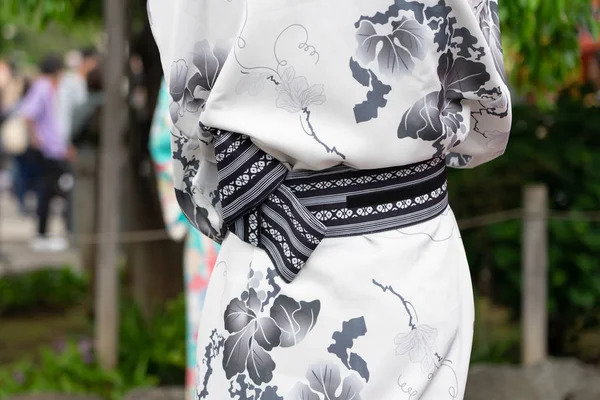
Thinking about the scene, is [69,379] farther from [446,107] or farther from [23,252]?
[23,252]

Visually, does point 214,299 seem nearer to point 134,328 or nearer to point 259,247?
point 259,247

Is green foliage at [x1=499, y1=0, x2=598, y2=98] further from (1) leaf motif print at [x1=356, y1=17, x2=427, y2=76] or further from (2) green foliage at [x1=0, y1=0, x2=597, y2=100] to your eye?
(1) leaf motif print at [x1=356, y1=17, x2=427, y2=76]

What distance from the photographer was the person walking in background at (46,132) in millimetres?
9258

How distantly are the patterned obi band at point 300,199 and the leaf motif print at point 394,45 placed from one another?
0.19m

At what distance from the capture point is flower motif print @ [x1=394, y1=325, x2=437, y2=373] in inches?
63.7

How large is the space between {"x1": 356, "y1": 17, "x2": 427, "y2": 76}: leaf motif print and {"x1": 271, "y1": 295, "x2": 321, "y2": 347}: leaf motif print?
0.45 m

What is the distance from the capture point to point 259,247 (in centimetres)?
167

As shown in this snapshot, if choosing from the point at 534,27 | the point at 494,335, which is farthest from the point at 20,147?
the point at 534,27

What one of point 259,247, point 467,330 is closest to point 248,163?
point 259,247

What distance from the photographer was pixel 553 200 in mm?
4699

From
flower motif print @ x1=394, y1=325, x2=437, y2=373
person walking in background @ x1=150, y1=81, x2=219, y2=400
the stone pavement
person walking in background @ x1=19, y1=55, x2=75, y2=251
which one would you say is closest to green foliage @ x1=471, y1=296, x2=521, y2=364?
person walking in background @ x1=150, y1=81, x2=219, y2=400

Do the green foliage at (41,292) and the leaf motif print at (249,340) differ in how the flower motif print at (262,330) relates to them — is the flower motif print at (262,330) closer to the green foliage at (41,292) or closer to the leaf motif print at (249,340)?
the leaf motif print at (249,340)

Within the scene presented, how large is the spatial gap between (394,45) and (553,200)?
3.34 meters

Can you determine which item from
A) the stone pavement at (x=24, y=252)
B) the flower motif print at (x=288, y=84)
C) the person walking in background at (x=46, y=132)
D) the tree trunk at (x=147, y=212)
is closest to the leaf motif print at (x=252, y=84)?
the flower motif print at (x=288, y=84)
